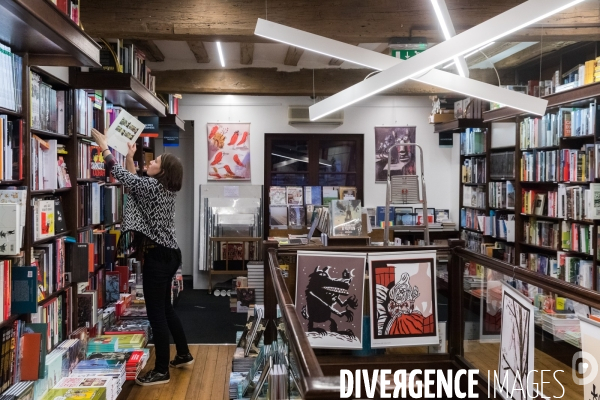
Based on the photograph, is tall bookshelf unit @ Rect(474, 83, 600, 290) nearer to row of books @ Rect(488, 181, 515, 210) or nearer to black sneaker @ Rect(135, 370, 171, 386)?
row of books @ Rect(488, 181, 515, 210)

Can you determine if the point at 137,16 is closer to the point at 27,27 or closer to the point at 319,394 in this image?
the point at 27,27

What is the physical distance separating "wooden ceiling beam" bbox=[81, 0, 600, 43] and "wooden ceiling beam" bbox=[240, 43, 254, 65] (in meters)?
1.82

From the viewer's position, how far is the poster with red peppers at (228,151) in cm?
809

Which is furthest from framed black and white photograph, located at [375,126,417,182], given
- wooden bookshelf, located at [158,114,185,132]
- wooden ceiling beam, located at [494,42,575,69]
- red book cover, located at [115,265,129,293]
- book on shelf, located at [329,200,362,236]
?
red book cover, located at [115,265,129,293]

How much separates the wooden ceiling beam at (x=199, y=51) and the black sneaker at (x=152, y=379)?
3233mm

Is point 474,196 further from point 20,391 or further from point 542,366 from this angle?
point 20,391

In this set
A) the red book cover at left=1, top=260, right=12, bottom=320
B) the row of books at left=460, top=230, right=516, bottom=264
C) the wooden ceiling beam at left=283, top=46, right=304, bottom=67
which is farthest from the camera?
the row of books at left=460, top=230, right=516, bottom=264

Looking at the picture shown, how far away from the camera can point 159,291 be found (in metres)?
3.99

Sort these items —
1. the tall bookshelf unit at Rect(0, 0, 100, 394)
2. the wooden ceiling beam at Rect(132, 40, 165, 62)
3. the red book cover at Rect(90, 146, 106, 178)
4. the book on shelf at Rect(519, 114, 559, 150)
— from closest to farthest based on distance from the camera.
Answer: the tall bookshelf unit at Rect(0, 0, 100, 394), the red book cover at Rect(90, 146, 106, 178), the book on shelf at Rect(519, 114, 559, 150), the wooden ceiling beam at Rect(132, 40, 165, 62)

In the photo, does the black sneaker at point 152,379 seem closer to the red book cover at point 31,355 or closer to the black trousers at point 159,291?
the black trousers at point 159,291

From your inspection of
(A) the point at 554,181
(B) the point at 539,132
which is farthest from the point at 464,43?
(B) the point at 539,132

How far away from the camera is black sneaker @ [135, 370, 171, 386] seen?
4.04 meters

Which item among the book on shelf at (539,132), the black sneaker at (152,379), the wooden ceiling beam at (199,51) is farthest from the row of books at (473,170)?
the black sneaker at (152,379)

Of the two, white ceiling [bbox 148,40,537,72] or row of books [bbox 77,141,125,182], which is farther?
white ceiling [bbox 148,40,537,72]
